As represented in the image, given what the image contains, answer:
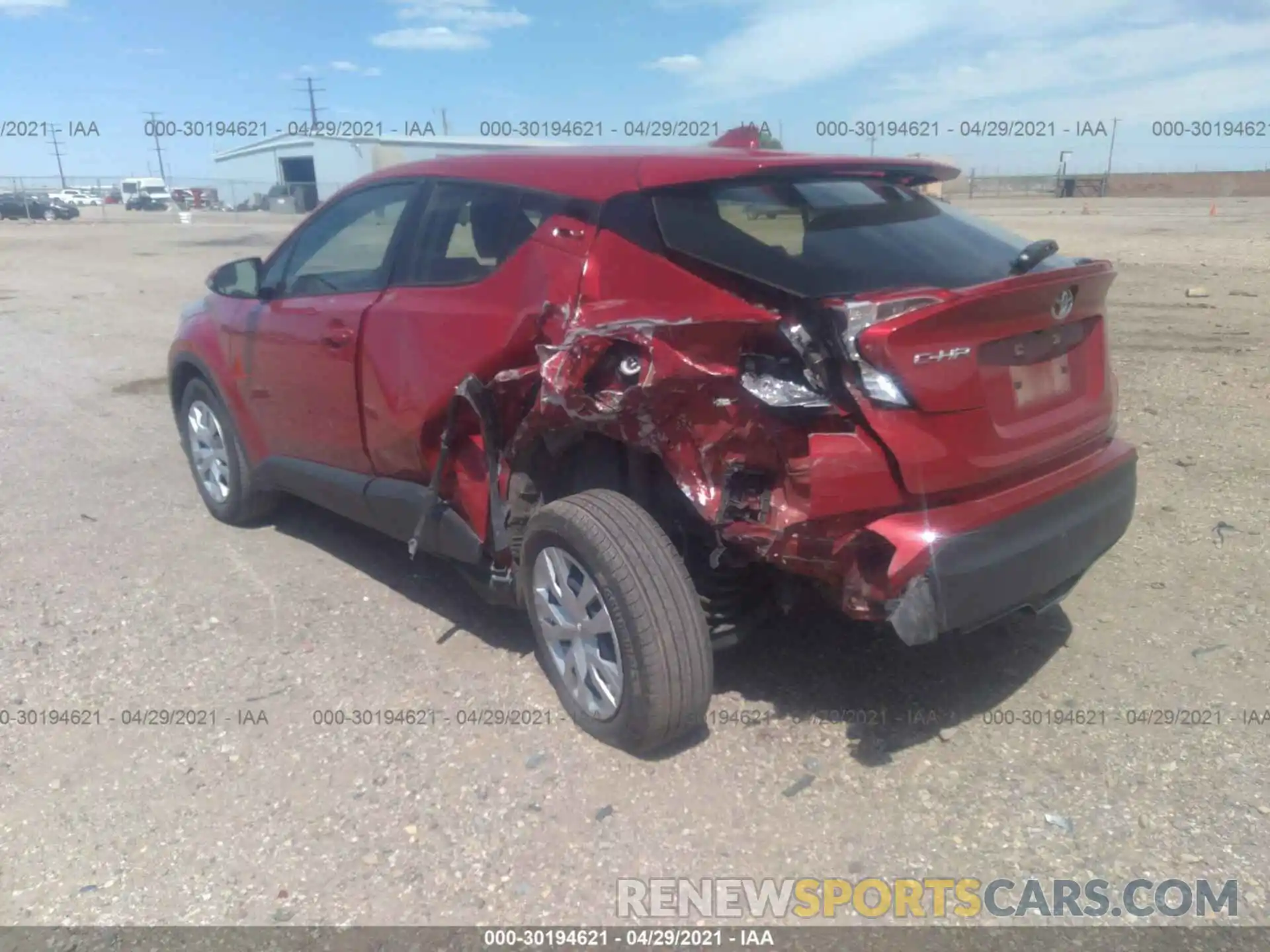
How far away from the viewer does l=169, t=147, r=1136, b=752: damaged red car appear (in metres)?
2.65

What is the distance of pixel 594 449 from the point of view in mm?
3227

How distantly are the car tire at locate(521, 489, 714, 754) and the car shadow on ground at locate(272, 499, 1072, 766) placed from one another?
0.24 m

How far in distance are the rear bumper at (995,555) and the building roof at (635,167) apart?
117 cm

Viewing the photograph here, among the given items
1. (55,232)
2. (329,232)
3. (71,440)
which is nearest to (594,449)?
(329,232)

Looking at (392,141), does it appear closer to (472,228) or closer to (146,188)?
(146,188)

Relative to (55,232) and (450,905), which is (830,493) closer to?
(450,905)

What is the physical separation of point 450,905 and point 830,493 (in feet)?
4.64

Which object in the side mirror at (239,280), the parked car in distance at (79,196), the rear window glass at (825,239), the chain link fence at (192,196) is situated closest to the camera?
the rear window glass at (825,239)

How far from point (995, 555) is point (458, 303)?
6.16 ft

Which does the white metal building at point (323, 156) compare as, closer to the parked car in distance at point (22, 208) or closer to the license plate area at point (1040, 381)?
the parked car in distance at point (22, 208)

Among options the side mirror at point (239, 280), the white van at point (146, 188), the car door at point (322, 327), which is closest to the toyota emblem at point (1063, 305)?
the car door at point (322, 327)

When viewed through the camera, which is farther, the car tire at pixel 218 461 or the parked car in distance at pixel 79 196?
the parked car in distance at pixel 79 196

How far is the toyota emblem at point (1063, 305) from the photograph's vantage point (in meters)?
2.98

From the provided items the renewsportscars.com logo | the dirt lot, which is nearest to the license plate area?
the dirt lot
